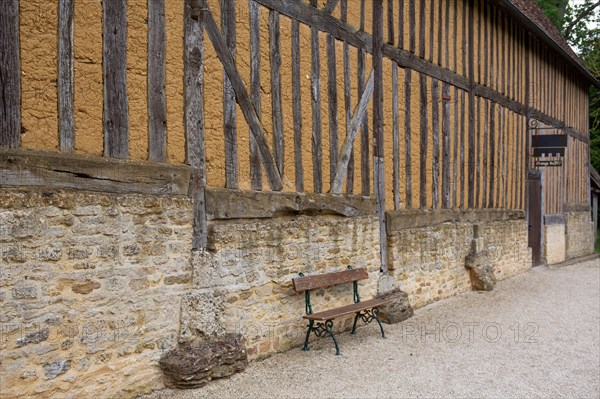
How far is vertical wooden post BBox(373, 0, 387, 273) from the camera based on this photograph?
6125 mm

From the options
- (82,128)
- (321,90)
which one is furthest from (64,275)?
(321,90)

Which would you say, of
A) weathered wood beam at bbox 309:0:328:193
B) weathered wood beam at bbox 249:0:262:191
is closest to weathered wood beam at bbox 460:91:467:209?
weathered wood beam at bbox 309:0:328:193

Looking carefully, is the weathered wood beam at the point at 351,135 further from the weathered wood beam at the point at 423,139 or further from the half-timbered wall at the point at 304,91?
the weathered wood beam at the point at 423,139

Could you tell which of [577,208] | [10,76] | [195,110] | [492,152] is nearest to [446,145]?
[492,152]

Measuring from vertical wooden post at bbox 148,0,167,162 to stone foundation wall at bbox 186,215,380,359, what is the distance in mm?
795

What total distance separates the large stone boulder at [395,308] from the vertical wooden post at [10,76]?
14.5 feet

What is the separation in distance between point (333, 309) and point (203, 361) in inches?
66.1

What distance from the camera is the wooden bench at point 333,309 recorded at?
15.4 feet

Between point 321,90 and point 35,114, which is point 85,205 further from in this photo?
point 321,90

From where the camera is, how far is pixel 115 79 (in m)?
3.47

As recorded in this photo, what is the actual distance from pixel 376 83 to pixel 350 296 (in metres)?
2.65

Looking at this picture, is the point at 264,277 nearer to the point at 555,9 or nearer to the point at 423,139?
the point at 423,139

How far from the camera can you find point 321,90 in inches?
209

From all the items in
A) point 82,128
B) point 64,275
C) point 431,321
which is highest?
point 82,128
